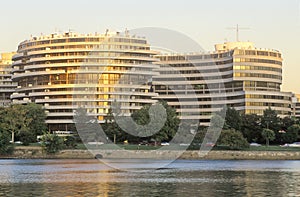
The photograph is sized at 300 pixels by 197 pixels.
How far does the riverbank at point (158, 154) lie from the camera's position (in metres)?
157

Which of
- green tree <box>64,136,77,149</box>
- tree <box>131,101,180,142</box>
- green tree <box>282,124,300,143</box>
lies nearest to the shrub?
green tree <box>64,136,77,149</box>

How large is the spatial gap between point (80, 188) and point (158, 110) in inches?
3988

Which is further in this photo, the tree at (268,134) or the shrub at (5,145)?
the tree at (268,134)

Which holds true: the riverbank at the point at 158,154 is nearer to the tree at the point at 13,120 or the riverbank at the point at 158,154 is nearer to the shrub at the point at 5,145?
the shrub at the point at 5,145

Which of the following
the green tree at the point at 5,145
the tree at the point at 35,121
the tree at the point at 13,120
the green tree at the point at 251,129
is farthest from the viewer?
the tree at the point at 35,121

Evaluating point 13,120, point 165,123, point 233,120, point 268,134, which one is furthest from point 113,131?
point 268,134

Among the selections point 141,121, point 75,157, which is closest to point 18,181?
point 75,157

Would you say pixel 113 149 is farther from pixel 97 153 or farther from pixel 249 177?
pixel 249 177

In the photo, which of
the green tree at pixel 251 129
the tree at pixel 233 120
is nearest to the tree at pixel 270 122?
the green tree at pixel 251 129

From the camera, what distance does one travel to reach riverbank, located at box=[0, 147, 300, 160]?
156875 mm

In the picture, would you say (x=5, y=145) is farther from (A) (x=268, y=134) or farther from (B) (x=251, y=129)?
(B) (x=251, y=129)

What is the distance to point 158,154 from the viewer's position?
159m

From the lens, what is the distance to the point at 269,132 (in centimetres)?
17688

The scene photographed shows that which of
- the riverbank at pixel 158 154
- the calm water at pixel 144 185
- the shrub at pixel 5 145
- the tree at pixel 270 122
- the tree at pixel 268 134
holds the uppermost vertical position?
the tree at pixel 270 122
